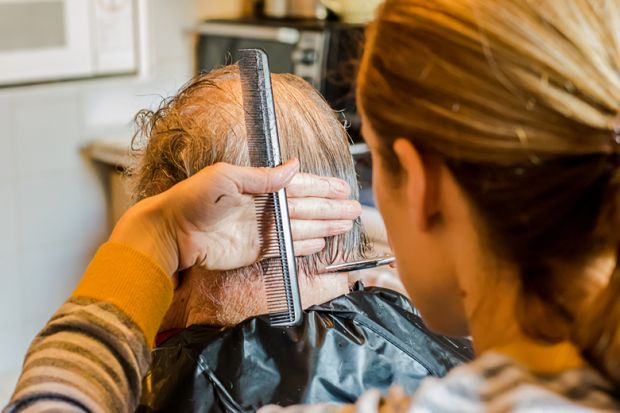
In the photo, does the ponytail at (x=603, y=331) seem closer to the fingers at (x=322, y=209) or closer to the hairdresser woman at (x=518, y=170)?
the hairdresser woman at (x=518, y=170)

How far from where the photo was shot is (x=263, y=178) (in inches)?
42.7

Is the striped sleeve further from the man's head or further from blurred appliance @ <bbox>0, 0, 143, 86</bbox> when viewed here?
blurred appliance @ <bbox>0, 0, 143, 86</bbox>

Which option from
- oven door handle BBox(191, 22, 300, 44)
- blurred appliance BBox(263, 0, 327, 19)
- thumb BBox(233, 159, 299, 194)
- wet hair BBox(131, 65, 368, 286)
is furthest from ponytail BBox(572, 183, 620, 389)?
blurred appliance BBox(263, 0, 327, 19)

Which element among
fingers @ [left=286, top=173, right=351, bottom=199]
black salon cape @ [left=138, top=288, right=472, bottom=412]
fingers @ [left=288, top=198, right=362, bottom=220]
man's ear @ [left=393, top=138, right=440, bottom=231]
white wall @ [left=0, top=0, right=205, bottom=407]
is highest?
man's ear @ [left=393, top=138, right=440, bottom=231]

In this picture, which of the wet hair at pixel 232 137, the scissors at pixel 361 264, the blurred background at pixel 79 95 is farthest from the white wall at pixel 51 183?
the scissors at pixel 361 264

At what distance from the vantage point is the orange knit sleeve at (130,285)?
1.03m

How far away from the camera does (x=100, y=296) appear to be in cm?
103

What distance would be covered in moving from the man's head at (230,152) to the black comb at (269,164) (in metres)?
0.08

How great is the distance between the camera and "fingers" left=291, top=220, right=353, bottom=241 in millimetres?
1222

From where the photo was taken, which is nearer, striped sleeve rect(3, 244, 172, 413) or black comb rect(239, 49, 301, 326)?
striped sleeve rect(3, 244, 172, 413)

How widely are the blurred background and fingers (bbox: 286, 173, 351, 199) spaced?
135cm

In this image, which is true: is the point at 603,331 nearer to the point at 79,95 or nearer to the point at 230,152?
the point at 230,152

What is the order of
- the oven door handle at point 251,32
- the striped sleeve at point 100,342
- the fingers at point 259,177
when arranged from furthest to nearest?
the oven door handle at point 251,32 < the fingers at point 259,177 < the striped sleeve at point 100,342

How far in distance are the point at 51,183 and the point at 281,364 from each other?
184 centimetres
